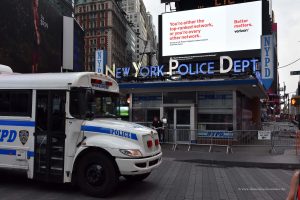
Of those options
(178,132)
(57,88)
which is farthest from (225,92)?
(57,88)

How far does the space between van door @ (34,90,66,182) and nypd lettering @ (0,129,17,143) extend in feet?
2.18

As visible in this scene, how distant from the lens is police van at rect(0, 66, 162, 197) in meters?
8.44

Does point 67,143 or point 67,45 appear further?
point 67,45

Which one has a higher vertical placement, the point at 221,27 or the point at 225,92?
the point at 221,27

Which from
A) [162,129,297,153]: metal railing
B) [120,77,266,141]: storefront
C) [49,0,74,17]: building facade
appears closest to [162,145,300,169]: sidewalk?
[162,129,297,153]: metal railing

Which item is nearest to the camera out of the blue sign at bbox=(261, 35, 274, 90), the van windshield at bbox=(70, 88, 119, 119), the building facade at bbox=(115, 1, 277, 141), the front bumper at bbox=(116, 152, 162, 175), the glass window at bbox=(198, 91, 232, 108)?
the front bumper at bbox=(116, 152, 162, 175)

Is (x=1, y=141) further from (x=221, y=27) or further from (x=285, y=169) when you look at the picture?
(x=221, y=27)

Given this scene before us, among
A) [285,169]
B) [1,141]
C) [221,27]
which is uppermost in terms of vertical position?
[221,27]

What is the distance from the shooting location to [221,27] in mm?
37312

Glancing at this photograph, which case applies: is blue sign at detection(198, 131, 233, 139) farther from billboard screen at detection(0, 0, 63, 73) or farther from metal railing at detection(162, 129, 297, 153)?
billboard screen at detection(0, 0, 63, 73)

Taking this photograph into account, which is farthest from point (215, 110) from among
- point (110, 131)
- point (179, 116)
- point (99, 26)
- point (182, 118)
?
point (99, 26)

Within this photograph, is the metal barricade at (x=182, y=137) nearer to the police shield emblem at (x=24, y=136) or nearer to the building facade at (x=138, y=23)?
the police shield emblem at (x=24, y=136)

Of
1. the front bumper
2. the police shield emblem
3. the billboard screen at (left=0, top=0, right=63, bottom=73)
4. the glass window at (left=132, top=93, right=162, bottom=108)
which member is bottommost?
the front bumper

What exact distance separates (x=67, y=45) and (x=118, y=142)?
1785 inches
